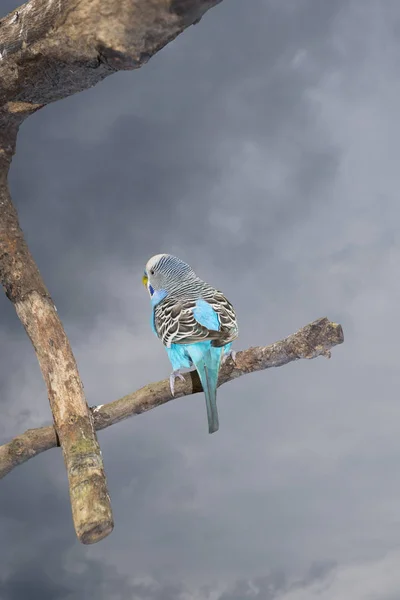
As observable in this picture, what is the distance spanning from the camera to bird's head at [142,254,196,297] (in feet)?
26.0

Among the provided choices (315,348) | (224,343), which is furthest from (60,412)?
(315,348)

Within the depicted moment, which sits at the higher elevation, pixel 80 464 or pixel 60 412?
pixel 60 412

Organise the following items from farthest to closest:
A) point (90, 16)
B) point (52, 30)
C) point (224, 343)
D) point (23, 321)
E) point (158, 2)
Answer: point (23, 321)
point (224, 343)
point (52, 30)
point (90, 16)
point (158, 2)

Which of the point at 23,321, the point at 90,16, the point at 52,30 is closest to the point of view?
the point at 90,16

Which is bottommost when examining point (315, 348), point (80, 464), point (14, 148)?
point (80, 464)

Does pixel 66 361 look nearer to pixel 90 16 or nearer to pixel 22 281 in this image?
pixel 22 281

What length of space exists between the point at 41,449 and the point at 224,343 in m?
2.59

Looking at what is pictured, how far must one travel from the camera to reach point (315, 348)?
6934 mm

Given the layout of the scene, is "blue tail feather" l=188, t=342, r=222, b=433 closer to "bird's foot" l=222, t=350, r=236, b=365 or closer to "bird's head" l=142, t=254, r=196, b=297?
"bird's foot" l=222, t=350, r=236, b=365

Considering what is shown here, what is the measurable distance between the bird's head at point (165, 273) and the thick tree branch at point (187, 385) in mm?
1196

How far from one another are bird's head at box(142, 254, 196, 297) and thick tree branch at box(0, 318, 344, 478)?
3.93ft

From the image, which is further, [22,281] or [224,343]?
[22,281]

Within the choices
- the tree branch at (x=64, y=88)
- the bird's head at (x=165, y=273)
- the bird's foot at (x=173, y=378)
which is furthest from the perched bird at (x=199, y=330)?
the tree branch at (x=64, y=88)

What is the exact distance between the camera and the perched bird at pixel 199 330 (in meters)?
6.54
